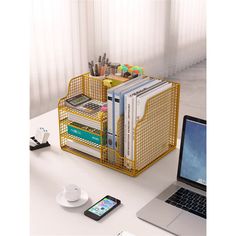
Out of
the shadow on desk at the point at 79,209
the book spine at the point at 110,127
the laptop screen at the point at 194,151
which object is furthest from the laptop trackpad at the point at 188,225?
the book spine at the point at 110,127

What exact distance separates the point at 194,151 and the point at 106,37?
2859mm

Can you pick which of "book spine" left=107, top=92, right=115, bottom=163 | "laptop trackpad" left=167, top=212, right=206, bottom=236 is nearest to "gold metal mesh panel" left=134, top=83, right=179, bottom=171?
"book spine" left=107, top=92, right=115, bottom=163

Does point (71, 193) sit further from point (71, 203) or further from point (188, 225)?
point (188, 225)

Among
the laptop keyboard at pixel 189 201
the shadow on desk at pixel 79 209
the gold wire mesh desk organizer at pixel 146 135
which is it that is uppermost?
A: the gold wire mesh desk organizer at pixel 146 135

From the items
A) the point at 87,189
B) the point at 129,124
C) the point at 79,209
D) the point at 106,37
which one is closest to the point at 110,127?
the point at 129,124

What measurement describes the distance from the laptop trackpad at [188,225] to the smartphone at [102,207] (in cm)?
21

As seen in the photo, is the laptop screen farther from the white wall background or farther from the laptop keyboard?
the white wall background

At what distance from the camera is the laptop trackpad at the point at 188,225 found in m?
1.20

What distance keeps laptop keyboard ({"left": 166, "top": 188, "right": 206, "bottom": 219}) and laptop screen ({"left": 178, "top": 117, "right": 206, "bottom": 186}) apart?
0.16 feet

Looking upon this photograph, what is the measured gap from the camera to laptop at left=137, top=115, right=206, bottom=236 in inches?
48.7

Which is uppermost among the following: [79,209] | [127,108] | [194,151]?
[127,108]

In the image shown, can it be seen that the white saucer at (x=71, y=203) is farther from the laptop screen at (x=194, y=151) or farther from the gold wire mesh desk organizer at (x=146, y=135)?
the laptop screen at (x=194, y=151)

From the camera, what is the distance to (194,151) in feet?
4.61

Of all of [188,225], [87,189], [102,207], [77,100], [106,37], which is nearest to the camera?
[188,225]
